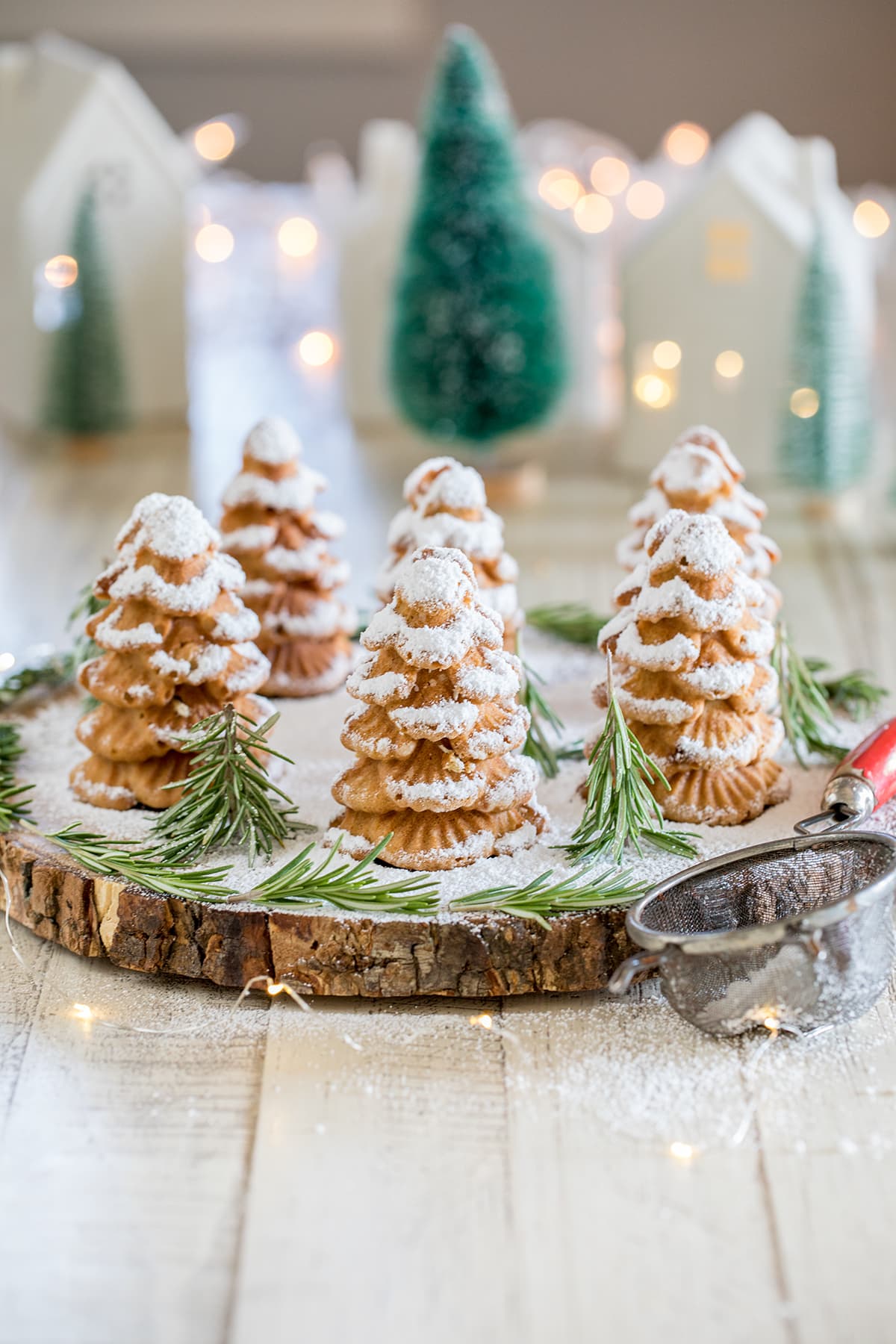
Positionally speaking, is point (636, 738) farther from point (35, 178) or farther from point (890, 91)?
point (890, 91)

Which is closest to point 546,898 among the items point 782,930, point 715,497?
point 782,930

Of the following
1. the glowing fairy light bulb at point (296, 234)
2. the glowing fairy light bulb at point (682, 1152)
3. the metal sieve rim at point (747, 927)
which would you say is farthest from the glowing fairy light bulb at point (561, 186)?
the glowing fairy light bulb at point (682, 1152)

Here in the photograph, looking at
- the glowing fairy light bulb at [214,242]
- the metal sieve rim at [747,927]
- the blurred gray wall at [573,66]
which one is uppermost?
the blurred gray wall at [573,66]

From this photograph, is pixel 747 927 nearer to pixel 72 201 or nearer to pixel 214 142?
pixel 72 201

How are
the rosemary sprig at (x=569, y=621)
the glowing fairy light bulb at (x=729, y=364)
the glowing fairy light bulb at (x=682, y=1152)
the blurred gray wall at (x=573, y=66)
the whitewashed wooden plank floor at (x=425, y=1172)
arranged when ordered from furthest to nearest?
the blurred gray wall at (x=573, y=66) < the glowing fairy light bulb at (x=729, y=364) < the rosemary sprig at (x=569, y=621) < the glowing fairy light bulb at (x=682, y=1152) < the whitewashed wooden plank floor at (x=425, y=1172)

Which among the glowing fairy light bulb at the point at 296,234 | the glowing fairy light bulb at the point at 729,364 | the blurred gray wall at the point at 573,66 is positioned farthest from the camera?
the blurred gray wall at the point at 573,66

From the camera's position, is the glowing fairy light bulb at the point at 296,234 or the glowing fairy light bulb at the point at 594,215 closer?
the glowing fairy light bulb at the point at 594,215

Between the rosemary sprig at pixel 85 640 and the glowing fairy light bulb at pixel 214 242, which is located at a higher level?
the glowing fairy light bulb at pixel 214 242

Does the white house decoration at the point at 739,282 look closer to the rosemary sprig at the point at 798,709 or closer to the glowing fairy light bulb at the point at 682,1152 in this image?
the rosemary sprig at the point at 798,709
